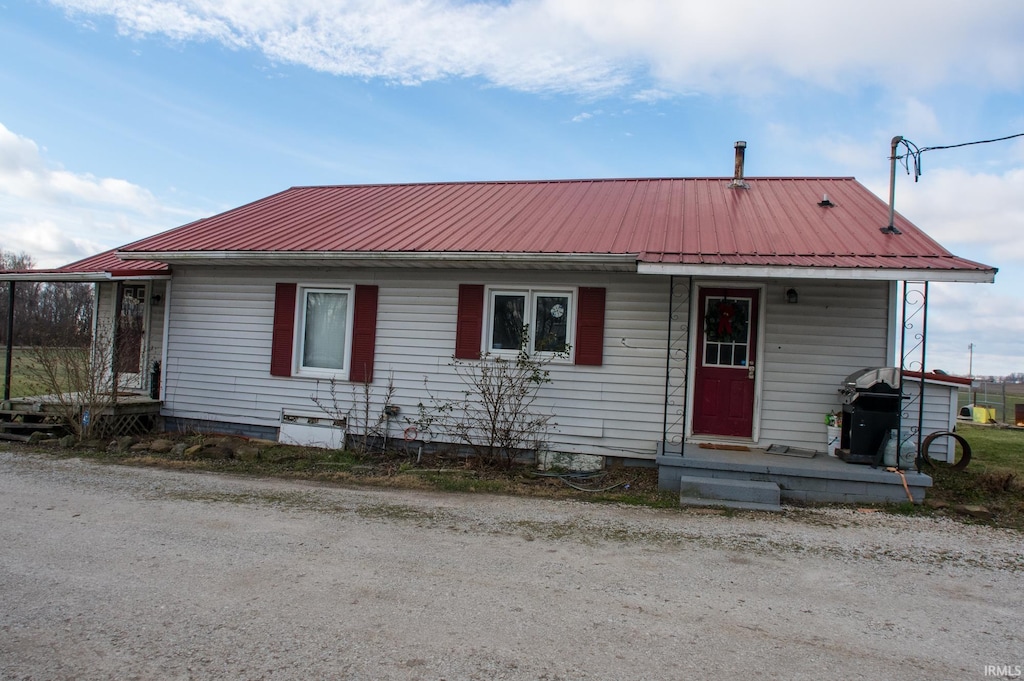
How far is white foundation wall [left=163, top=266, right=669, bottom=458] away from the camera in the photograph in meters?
8.16

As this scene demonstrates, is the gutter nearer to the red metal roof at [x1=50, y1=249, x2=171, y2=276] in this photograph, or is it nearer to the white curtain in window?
the red metal roof at [x1=50, y1=249, x2=171, y2=276]

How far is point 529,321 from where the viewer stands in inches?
336

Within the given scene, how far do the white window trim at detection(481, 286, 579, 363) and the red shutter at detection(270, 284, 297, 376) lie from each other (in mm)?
3011

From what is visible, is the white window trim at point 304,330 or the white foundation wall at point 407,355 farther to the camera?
the white window trim at point 304,330

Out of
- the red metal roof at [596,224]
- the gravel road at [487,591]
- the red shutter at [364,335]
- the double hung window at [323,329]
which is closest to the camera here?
the gravel road at [487,591]

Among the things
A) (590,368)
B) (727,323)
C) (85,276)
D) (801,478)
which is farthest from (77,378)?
(801,478)

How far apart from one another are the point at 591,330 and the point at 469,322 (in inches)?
65.1

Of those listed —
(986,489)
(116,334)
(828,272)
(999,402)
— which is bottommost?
(986,489)

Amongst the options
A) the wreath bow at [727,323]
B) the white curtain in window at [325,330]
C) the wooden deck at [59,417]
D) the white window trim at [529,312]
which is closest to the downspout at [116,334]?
the wooden deck at [59,417]

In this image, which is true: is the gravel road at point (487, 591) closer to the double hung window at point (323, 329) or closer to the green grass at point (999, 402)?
the double hung window at point (323, 329)

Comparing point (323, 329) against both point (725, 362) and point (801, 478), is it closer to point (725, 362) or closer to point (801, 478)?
point (725, 362)

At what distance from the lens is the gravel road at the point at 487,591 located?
3285 mm

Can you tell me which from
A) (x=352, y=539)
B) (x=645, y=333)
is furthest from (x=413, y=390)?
(x=352, y=539)

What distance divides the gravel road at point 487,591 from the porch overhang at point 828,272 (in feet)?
7.87
